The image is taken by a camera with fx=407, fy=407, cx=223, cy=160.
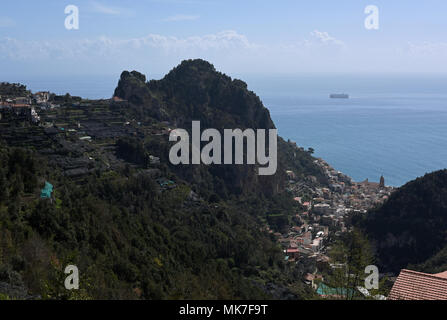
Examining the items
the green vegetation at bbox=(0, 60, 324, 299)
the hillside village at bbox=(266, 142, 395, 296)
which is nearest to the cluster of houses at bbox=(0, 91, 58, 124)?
the green vegetation at bbox=(0, 60, 324, 299)

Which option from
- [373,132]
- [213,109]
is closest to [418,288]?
[213,109]

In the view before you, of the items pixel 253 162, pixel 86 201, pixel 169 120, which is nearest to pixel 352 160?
pixel 253 162

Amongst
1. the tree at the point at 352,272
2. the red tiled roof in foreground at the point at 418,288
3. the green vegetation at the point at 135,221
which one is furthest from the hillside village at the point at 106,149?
the red tiled roof in foreground at the point at 418,288

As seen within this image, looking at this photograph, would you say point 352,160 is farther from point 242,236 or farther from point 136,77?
point 242,236

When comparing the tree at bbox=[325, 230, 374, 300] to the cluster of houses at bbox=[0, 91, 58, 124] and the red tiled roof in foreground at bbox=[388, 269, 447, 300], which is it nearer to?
the red tiled roof in foreground at bbox=[388, 269, 447, 300]
